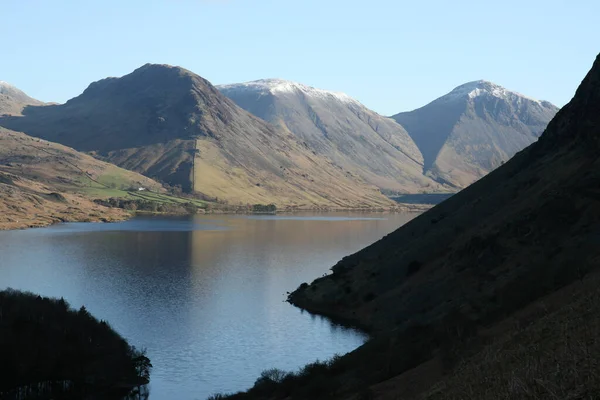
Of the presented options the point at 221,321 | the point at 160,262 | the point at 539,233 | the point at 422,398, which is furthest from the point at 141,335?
the point at 160,262

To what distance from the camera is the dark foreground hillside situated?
1011 inches

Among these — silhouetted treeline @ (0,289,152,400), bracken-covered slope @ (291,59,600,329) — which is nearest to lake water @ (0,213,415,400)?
silhouetted treeline @ (0,289,152,400)

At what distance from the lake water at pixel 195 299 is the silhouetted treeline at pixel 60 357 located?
12.1 ft

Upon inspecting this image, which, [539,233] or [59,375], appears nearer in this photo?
[59,375]

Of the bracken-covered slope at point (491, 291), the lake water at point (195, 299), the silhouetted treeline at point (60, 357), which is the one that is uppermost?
the bracken-covered slope at point (491, 291)

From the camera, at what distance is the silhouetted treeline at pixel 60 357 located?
51.9 meters

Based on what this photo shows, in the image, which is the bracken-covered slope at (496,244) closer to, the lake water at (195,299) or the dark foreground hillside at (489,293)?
the dark foreground hillside at (489,293)

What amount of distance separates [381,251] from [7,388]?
77.6 metres

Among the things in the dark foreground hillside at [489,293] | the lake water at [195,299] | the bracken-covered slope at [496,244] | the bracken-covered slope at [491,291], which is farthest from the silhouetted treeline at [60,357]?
the bracken-covered slope at [496,244]

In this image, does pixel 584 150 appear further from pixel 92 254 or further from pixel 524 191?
pixel 92 254

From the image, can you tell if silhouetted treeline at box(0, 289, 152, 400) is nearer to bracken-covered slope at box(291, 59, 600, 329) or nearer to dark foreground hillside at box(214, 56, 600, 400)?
dark foreground hillside at box(214, 56, 600, 400)

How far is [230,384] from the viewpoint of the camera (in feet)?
213

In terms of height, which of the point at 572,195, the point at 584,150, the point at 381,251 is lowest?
the point at 381,251

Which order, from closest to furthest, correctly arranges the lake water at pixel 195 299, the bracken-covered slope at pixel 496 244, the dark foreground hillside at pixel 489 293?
the dark foreground hillside at pixel 489 293
the bracken-covered slope at pixel 496 244
the lake water at pixel 195 299
